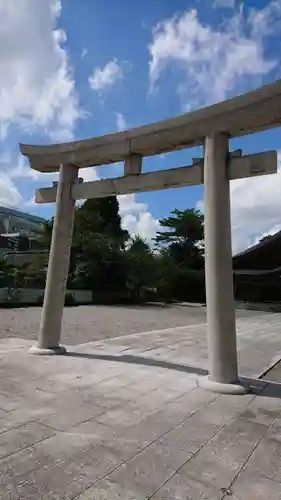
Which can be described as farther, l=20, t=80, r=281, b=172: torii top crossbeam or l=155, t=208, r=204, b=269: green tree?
l=155, t=208, r=204, b=269: green tree

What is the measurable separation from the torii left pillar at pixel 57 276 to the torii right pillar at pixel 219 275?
9.19 feet

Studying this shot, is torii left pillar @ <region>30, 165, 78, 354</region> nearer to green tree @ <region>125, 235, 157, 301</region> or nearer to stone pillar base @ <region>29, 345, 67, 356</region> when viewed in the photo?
stone pillar base @ <region>29, 345, 67, 356</region>

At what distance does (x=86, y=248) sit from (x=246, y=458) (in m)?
21.5

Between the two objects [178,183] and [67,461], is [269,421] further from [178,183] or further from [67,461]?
[178,183]

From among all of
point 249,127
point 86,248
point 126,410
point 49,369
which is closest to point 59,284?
point 49,369

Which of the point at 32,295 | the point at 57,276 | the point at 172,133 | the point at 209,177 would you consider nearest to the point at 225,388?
the point at 209,177

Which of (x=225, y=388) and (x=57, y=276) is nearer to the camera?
(x=225, y=388)

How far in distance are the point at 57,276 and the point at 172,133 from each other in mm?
3168

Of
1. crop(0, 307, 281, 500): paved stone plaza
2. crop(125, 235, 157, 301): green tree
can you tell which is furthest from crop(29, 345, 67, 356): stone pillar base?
crop(125, 235, 157, 301): green tree

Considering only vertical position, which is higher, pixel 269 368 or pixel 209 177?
pixel 209 177

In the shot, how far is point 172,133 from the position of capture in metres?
5.39

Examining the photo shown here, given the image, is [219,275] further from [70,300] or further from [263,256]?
[263,256]

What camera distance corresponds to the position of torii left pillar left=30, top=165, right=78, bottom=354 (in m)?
6.39

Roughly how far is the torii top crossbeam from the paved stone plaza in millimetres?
3489
